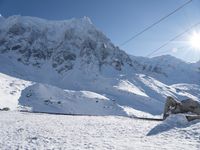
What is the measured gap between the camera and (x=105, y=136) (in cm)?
1847

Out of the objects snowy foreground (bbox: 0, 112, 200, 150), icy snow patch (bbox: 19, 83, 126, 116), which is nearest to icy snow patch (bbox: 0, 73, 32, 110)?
icy snow patch (bbox: 19, 83, 126, 116)

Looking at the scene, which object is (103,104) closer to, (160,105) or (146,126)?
(160,105)

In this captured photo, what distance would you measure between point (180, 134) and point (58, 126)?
866 cm

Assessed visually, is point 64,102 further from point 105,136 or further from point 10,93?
point 105,136

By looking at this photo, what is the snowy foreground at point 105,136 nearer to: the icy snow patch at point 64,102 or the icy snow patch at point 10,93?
the icy snow patch at point 10,93

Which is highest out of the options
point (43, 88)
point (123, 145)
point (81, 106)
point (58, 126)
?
point (43, 88)

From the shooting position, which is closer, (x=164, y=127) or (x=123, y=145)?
(x=123, y=145)

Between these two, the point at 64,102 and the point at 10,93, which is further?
the point at 10,93

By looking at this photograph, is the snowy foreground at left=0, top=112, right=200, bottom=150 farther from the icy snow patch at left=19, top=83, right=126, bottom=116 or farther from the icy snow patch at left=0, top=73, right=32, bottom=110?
the icy snow patch at left=19, top=83, right=126, bottom=116

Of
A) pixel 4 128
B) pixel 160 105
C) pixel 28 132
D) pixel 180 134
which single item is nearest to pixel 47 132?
pixel 28 132

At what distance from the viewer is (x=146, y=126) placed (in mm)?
21719

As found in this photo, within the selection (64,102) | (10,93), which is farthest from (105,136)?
(10,93)

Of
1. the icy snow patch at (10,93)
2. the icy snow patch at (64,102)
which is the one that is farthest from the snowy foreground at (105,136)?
the icy snow patch at (64,102)

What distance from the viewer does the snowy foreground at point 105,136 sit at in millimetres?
15872
